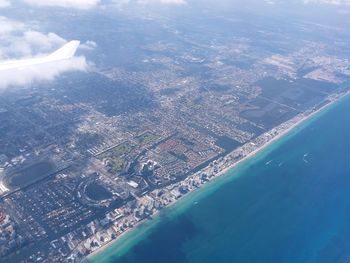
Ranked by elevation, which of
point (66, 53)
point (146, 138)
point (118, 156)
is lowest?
point (146, 138)

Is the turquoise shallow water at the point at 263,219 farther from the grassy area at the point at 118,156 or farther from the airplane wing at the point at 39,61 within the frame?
the airplane wing at the point at 39,61

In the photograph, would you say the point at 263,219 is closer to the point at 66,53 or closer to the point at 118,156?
the point at 118,156

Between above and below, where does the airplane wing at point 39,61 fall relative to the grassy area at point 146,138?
above

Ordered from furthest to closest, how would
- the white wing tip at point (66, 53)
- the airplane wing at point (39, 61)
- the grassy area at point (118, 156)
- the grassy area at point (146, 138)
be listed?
the white wing tip at point (66, 53)
the grassy area at point (146, 138)
the airplane wing at point (39, 61)
the grassy area at point (118, 156)

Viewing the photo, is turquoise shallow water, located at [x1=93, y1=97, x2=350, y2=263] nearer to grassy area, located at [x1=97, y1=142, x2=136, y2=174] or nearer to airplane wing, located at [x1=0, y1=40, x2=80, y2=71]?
grassy area, located at [x1=97, y1=142, x2=136, y2=174]

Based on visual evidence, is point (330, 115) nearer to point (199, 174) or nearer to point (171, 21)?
point (199, 174)

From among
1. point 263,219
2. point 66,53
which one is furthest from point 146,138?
point 263,219

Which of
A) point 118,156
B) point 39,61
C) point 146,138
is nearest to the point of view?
point 118,156

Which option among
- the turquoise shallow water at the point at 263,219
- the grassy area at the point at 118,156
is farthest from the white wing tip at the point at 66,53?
the turquoise shallow water at the point at 263,219
